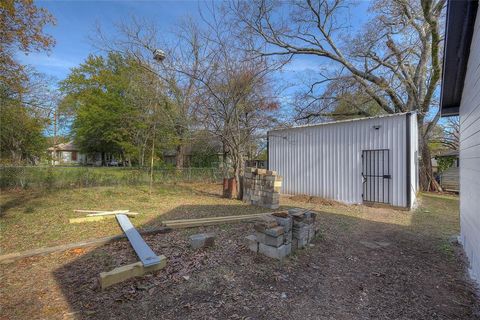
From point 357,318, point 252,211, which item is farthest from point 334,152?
point 357,318

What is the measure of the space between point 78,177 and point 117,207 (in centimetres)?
483

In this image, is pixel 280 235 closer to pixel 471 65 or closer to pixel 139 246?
pixel 139 246

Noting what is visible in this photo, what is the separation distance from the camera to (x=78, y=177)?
10.6m

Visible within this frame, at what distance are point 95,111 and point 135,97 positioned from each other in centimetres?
1927

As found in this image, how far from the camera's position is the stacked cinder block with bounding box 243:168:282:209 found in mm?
7508

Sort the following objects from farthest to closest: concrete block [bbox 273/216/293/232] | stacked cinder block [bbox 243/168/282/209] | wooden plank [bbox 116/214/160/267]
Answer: stacked cinder block [bbox 243/168/282/209]
concrete block [bbox 273/216/293/232]
wooden plank [bbox 116/214/160/267]

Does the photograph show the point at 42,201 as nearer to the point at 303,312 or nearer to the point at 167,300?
the point at 167,300

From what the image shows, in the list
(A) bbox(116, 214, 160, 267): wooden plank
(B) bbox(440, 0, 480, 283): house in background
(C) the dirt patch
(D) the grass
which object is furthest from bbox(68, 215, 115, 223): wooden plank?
(B) bbox(440, 0, 480, 283): house in background

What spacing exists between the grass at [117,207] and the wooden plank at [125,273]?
201 centimetres

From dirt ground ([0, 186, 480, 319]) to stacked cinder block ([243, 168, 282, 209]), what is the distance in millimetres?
3191

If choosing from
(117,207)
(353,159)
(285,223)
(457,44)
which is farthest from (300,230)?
(353,159)

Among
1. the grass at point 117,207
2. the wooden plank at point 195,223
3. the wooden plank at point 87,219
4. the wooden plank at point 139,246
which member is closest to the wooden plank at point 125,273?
the wooden plank at point 139,246

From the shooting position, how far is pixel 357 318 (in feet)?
7.35

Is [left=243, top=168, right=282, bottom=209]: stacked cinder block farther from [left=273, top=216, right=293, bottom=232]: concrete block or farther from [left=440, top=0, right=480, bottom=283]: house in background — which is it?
[left=440, top=0, right=480, bottom=283]: house in background
